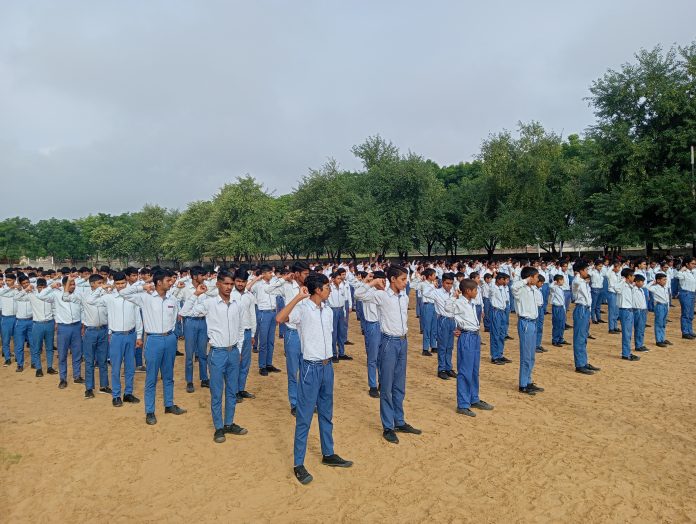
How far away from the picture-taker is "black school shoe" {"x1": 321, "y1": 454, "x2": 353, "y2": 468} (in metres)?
5.10

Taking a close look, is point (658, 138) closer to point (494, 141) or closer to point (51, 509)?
point (494, 141)

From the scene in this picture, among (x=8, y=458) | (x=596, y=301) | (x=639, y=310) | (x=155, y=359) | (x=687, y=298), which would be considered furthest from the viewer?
(x=596, y=301)

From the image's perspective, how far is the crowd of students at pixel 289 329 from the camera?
16.8ft

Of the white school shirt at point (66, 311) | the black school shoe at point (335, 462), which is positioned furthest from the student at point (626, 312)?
the white school shirt at point (66, 311)

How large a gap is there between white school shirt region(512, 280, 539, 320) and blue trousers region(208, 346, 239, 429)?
4.70 m

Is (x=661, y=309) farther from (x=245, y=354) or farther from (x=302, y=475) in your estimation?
(x=302, y=475)

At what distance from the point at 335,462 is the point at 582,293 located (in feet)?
21.8

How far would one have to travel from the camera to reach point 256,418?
6648 mm

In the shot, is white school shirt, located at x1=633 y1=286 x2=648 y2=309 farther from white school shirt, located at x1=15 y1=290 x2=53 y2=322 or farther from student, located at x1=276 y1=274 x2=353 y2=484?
white school shirt, located at x1=15 y1=290 x2=53 y2=322

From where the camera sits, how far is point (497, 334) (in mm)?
10016

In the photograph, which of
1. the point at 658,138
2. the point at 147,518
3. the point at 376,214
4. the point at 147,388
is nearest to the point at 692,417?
the point at 147,518

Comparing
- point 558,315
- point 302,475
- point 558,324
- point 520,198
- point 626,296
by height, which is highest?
point 520,198

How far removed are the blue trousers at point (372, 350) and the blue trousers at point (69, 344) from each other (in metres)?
5.34

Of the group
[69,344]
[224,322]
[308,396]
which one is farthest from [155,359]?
[69,344]
